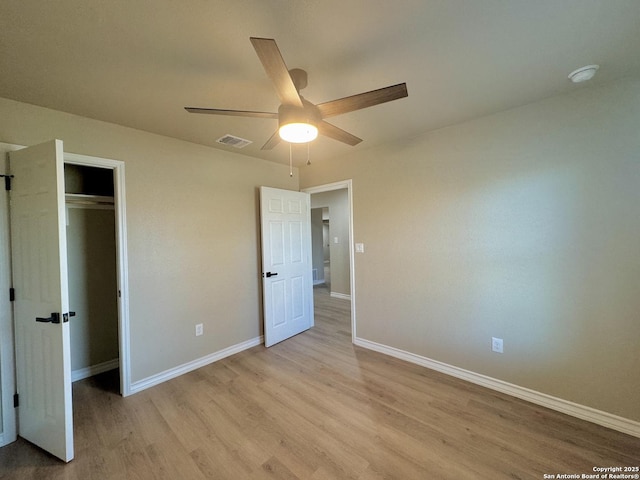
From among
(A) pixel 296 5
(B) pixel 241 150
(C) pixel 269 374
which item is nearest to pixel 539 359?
(C) pixel 269 374

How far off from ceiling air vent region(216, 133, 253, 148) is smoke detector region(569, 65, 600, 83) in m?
2.73

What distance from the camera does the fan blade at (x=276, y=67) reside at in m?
1.00

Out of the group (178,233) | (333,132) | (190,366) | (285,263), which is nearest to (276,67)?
(333,132)

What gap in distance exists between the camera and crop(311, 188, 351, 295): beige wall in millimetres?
5719

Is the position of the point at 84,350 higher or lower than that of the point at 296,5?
lower

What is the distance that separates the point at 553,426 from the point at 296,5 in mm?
3153

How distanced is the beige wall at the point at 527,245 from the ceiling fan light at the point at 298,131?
1671mm

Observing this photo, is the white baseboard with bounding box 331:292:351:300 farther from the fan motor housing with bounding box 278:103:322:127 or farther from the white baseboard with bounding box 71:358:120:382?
the fan motor housing with bounding box 278:103:322:127

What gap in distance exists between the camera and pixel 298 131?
1506mm

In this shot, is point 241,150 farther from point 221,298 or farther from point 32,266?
point 32,266

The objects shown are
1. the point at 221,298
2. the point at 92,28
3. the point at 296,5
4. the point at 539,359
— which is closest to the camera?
the point at 296,5

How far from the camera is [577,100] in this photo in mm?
1938

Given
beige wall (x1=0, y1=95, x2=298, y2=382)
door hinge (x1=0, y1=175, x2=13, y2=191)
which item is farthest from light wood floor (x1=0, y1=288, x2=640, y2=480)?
door hinge (x1=0, y1=175, x2=13, y2=191)

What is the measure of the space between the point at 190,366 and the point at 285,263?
5.28 ft
